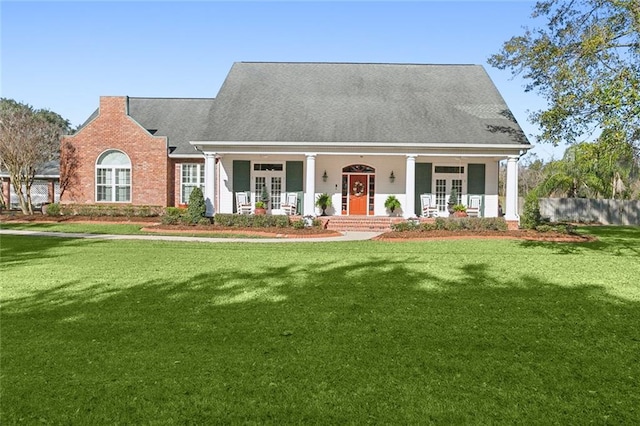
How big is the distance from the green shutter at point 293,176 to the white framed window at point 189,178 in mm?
5433

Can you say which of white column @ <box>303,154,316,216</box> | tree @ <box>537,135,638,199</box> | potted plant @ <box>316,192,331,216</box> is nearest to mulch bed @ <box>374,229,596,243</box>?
white column @ <box>303,154,316,216</box>

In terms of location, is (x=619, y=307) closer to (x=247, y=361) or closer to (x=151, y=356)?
(x=247, y=361)

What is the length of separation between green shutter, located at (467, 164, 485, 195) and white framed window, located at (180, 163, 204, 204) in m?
13.3

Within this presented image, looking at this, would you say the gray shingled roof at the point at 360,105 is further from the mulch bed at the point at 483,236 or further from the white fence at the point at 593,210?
the white fence at the point at 593,210

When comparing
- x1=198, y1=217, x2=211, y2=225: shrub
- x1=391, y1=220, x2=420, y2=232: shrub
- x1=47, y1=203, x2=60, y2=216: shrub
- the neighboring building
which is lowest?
x1=391, y1=220, x2=420, y2=232: shrub

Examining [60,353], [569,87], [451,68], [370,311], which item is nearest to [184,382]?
[60,353]

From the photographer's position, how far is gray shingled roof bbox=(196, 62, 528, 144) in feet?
66.6

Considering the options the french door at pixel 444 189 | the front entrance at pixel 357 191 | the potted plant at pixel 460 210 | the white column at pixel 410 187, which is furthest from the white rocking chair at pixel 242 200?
the potted plant at pixel 460 210

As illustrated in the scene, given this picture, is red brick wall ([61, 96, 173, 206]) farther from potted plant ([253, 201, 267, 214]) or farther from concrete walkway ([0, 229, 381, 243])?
concrete walkway ([0, 229, 381, 243])

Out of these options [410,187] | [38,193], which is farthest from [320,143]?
[38,193]

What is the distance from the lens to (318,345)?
488cm

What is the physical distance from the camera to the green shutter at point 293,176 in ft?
70.8

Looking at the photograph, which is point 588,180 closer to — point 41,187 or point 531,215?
point 531,215

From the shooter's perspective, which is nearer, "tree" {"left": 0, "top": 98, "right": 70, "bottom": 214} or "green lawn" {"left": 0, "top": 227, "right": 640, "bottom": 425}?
"green lawn" {"left": 0, "top": 227, "right": 640, "bottom": 425}
